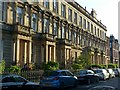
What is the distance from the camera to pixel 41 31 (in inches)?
1558

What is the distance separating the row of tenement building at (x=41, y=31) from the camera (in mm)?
31531

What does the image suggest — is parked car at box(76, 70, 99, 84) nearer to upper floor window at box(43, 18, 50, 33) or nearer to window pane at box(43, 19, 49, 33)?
upper floor window at box(43, 18, 50, 33)

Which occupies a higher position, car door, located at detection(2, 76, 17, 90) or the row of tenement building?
the row of tenement building

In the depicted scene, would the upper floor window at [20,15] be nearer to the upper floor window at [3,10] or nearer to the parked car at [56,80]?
the upper floor window at [3,10]

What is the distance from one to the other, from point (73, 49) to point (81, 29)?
279 inches

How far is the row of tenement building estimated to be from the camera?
3153cm

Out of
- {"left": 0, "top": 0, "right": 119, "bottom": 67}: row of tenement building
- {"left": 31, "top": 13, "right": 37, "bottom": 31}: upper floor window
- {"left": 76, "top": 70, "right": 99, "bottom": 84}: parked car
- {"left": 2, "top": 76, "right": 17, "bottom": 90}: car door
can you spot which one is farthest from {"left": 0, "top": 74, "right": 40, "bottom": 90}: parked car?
{"left": 31, "top": 13, "right": 37, "bottom": 31}: upper floor window

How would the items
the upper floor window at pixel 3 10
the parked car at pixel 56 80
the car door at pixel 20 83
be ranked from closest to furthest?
the car door at pixel 20 83
the parked car at pixel 56 80
the upper floor window at pixel 3 10

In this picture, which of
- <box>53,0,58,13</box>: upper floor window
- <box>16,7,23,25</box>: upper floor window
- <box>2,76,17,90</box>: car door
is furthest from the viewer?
<box>53,0,58,13</box>: upper floor window

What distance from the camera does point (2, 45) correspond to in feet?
101

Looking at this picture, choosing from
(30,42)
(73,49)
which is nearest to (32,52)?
(30,42)

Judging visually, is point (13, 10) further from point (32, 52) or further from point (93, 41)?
point (93, 41)

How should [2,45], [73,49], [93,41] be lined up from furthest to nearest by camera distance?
[93,41]
[73,49]
[2,45]

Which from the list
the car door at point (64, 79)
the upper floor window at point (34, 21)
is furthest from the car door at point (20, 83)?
the upper floor window at point (34, 21)
